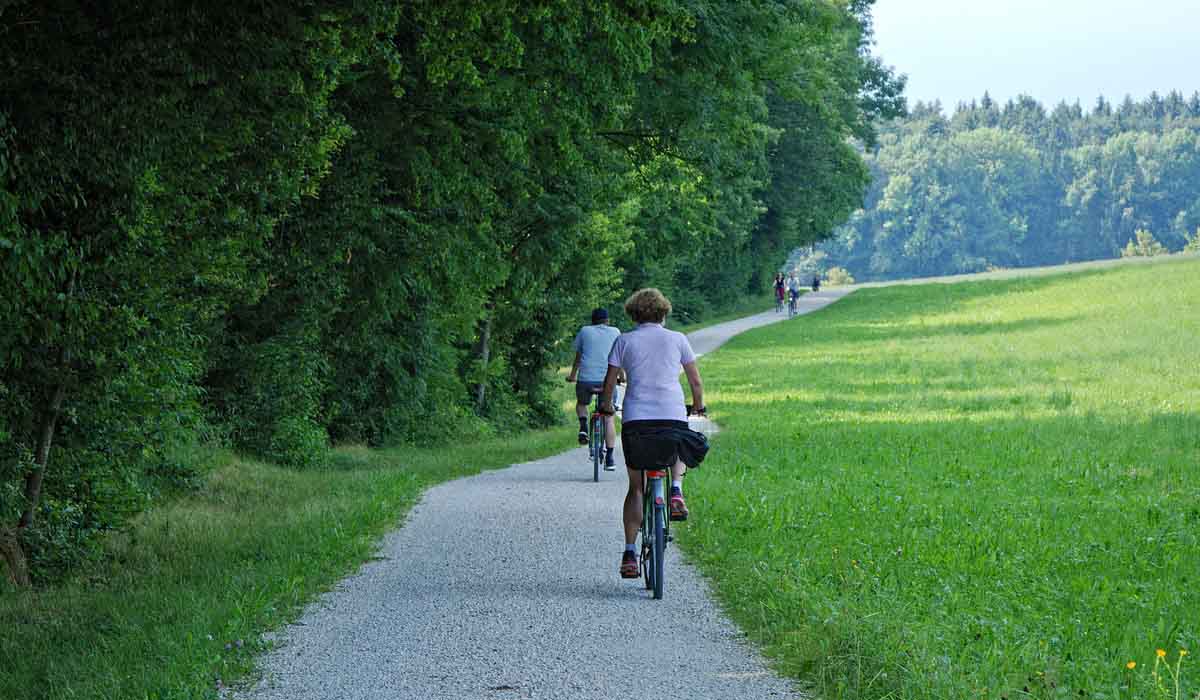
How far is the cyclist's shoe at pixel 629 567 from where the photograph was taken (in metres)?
9.34

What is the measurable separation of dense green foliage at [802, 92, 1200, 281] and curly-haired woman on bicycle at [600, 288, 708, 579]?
504 feet

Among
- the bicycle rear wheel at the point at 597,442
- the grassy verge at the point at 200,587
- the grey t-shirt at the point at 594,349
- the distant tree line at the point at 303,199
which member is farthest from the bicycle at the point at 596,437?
the distant tree line at the point at 303,199

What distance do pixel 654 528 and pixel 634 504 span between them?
20.8 inches

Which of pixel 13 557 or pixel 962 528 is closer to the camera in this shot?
pixel 13 557

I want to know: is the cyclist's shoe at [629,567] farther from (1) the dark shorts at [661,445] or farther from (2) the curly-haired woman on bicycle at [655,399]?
(1) the dark shorts at [661,445]

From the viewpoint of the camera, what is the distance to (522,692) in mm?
6609

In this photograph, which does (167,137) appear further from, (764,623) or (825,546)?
(825,546)

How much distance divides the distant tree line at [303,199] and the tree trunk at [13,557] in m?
0.02

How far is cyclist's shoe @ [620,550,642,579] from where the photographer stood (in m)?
9.34

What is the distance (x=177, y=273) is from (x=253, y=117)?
53.1 inches

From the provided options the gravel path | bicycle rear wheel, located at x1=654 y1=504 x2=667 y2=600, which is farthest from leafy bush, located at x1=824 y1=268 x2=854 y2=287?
bicycle rear wheel, located at x1=654 y1=504 x2=667 y2=600

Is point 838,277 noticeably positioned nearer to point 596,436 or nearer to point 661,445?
point 596,436

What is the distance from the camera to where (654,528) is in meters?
8.91

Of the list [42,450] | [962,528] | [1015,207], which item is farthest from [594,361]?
[1015,207]
